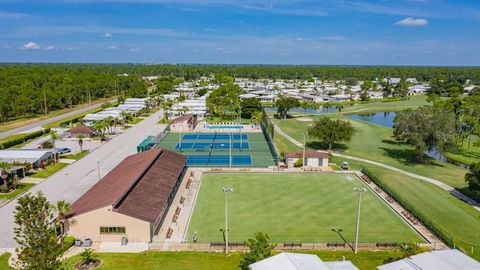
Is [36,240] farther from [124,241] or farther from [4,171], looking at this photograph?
[4,171]

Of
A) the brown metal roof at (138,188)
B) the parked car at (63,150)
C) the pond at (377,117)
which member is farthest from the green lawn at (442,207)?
the pond at (377,117)

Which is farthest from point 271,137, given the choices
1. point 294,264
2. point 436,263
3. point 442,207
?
point 436,263

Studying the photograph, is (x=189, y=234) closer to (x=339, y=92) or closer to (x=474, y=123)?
(x=474, y=123)

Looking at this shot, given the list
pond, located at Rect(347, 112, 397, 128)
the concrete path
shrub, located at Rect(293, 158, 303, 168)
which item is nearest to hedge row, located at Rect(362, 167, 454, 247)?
the concrete path

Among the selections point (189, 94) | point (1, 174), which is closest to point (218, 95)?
point (189, 94)

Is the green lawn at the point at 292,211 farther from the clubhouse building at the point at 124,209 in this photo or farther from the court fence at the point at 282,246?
the clubhouse building at the point at 124,209

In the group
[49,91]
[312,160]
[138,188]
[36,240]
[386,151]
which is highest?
[49,91]
